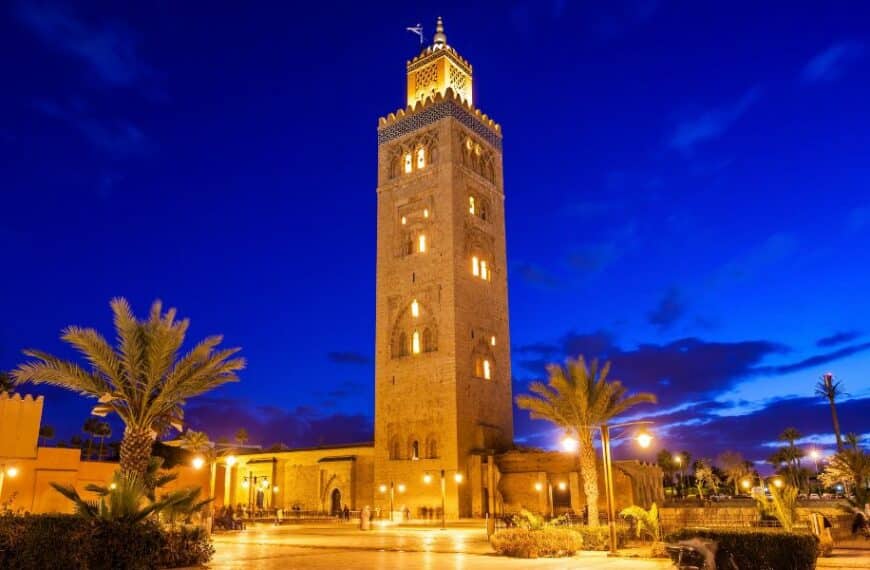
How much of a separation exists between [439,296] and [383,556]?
24596mm

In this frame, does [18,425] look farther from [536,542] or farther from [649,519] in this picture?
[649,519]

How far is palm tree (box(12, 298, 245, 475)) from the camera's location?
1541cm

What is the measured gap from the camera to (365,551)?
1730cm

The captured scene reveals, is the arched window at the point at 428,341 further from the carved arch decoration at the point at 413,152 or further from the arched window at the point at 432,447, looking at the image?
the carved arch decoration at the point at 413,152

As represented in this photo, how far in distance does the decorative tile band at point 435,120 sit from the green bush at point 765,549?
34.4 meters

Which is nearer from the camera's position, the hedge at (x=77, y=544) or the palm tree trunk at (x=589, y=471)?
the hedge at (x=77, y=544)

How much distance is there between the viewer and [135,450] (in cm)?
1567

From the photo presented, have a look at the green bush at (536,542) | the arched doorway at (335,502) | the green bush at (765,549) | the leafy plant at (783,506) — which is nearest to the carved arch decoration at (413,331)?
the arched doorway at (335,502)

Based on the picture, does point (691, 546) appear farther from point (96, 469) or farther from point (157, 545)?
point (96, 469)

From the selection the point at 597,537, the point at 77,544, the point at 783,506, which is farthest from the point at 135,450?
the point at 783,506

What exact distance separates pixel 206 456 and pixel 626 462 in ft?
60.6

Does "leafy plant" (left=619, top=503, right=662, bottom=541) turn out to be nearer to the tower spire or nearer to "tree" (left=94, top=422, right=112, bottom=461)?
→ the tower spire

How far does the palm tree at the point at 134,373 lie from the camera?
15.4 meters

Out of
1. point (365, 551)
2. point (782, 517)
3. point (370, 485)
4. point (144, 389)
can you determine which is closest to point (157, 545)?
point (144, 389)
